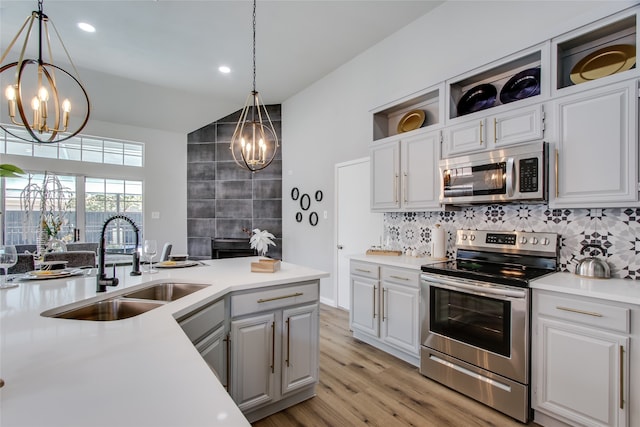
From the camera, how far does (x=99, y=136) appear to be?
5.39 meters

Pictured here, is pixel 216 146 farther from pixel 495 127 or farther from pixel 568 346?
pixel 568 346

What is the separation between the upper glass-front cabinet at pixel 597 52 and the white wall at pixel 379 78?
2.8 inches

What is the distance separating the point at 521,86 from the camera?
2467mm

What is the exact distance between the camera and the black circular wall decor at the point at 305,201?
504cm

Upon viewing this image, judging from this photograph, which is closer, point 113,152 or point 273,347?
point 273,347

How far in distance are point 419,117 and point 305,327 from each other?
2419 millimetres

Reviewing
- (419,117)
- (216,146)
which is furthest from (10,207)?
(419,117)

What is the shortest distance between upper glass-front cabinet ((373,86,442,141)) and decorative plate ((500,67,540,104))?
1.83 feet

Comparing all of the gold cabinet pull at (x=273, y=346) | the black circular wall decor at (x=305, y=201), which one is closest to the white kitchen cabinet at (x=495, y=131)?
the gold cabinet pull at (x=273, y=346)

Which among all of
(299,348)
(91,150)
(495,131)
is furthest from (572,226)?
(91,150)

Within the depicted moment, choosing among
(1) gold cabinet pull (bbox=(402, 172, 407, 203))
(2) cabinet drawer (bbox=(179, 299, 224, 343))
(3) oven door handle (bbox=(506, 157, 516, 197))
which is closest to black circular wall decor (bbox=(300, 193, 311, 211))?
(1) gold cabinet pull (bbox=(402, 172, 407, 203))

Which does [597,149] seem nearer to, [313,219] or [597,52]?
[597,52]

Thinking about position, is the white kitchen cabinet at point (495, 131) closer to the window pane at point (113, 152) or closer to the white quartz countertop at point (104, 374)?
the white quartz countertop at point (104, 374)

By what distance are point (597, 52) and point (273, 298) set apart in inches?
107
